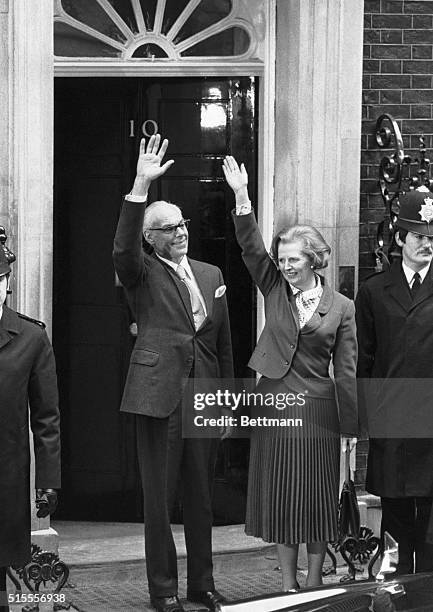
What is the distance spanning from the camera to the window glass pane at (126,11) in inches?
340

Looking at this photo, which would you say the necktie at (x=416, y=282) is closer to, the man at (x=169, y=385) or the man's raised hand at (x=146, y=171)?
the man at (x=169, y=385)

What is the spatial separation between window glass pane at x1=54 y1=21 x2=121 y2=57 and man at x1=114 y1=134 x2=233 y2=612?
5.37 ft

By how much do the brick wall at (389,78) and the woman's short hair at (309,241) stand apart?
5.11ft

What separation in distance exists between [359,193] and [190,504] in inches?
90.8

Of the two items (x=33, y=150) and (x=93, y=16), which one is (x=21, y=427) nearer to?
(x=33, y=150)

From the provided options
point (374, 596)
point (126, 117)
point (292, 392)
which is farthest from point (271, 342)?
point (374, 596)

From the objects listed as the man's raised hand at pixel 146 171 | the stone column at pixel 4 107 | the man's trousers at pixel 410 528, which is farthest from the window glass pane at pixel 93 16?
the man's trousers at pixel 410 528

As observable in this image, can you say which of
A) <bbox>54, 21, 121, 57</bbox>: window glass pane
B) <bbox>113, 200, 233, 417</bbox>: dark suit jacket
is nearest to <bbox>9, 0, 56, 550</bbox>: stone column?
<bbox>54, 21, 121, 57</bbox>: window glass pane

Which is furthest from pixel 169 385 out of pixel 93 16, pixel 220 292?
pixel 93 16

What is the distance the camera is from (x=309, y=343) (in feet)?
23.6

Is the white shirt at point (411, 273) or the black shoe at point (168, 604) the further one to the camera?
the white shirt at point (411, 273)

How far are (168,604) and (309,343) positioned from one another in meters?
1.47

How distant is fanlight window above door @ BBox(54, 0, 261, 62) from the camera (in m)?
8.56

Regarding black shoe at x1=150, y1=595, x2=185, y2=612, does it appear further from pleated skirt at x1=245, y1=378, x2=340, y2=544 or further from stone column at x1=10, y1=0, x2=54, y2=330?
stone column at x1=10, y1=0, x2=54, y2=330
